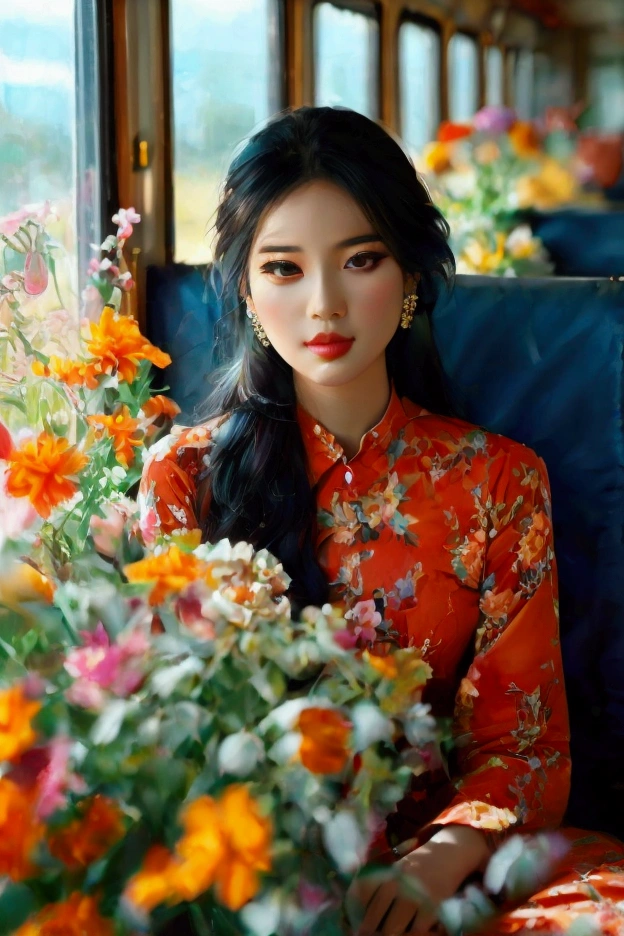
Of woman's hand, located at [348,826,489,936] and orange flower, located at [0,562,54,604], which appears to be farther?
woman's hand, located at [348,826,489,936]

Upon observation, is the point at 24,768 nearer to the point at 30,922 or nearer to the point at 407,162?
the point at 30,922

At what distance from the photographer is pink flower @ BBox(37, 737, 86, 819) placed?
49 cm

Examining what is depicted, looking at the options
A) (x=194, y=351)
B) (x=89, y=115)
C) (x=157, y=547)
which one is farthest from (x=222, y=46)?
(x=157, y=547)

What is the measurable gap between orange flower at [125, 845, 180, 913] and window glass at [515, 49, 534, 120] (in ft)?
19.5

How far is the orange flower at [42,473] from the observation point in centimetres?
77

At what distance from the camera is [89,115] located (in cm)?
171

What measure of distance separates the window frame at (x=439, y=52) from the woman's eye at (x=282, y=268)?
2.92 m

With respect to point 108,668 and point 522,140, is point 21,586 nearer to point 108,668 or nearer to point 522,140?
point 108,668

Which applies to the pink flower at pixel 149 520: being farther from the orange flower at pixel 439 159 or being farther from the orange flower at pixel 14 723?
the orange flower at pixel 439 159

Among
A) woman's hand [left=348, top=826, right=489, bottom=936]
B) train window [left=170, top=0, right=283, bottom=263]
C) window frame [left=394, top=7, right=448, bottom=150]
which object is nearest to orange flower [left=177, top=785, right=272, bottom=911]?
woman's hand [left=348, top=826, right=489, bottom=936]

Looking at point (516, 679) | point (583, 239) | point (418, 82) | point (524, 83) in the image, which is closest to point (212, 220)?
point (516, 679)

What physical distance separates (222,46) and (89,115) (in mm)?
529

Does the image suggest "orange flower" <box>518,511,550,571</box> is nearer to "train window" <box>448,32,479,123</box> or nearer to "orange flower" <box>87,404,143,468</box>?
"orange flower" <box>87,404,143,468</box>

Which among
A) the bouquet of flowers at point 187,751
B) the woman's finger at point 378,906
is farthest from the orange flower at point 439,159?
the bouquet of flowers at point 187,751
